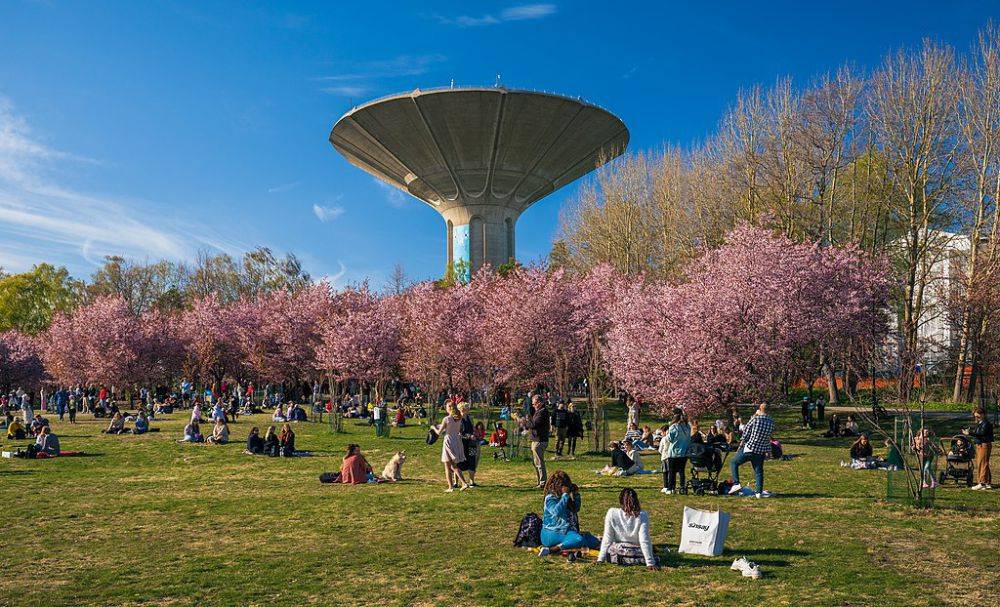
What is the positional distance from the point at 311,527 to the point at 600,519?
4.63m

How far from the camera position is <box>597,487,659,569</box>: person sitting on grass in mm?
8789

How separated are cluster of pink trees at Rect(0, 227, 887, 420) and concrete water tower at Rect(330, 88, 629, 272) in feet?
55.8

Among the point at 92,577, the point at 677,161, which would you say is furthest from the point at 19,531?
the point at 677,161

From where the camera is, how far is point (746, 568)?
27.7 feet

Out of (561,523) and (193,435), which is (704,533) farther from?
(193,435)

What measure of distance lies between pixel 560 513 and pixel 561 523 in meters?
0.13

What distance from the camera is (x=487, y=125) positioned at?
208ft

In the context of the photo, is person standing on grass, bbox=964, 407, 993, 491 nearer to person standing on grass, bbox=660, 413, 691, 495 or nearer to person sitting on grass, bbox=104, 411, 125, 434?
person standing on grass, bbox=660, 413, 691, 495

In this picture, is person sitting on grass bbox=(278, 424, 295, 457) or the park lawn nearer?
the park lawn

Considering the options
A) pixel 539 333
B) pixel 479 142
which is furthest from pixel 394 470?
pixel 479 142

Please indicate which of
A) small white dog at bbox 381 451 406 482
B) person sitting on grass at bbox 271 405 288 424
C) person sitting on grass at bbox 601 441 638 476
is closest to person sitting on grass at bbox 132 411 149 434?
person sitting on grass at bbox 271 405 288 424

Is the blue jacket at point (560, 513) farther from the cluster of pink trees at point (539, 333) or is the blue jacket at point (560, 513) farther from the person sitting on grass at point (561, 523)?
the cluster of pink trees at point (539, 333)

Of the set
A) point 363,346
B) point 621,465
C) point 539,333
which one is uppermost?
point 539,333

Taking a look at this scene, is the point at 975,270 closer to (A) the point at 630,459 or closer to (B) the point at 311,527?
(A) the point at 630,459
